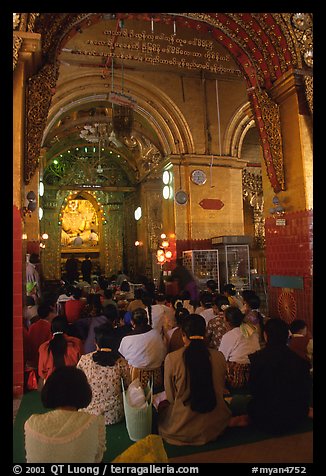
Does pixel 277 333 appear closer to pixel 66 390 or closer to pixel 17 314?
pixel 66 390

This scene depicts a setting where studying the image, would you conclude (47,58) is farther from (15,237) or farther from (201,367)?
(201,367)

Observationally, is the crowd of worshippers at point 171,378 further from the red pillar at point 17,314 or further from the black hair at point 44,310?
the red pillar at point 17,314

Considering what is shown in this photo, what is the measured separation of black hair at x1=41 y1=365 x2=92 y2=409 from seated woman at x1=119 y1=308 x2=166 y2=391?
2287mm

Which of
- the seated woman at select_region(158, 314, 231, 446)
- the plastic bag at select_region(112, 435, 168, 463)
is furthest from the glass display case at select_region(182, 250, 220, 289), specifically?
the plastic bag at select_region(112, 435, 168, 463)

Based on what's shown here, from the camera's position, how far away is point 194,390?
13.9 feet

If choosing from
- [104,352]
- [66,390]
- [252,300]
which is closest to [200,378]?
[104,352]

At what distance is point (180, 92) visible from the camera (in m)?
15.1

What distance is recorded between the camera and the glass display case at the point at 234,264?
13781 millimetres

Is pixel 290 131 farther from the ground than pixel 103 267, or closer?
farther from the ground

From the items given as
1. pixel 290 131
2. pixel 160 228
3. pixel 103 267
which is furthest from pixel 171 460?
pixel 103 267

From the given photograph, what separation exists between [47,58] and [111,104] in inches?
330

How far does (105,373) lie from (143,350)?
0.79m

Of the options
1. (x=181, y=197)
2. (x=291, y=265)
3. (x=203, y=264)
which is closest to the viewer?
(x=291, y=265)

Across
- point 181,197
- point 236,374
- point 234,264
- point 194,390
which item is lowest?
point 236,374
